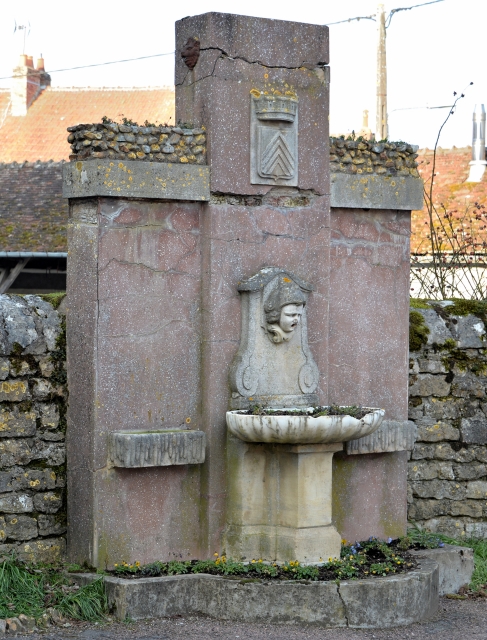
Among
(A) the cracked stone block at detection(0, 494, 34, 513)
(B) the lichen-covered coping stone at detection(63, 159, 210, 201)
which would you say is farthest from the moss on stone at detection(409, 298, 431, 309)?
(A) the cracked stone block at detection(0, 494, 34, 513)

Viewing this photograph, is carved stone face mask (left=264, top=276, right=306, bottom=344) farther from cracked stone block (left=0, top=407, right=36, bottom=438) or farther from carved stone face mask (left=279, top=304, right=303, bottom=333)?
cracked stone block (left=0, top=407, right=36, bottom=438)

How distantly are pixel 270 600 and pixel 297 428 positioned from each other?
2.97 feet

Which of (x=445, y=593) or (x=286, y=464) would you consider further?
(x=445, y=593)

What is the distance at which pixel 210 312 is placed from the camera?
19.9ft

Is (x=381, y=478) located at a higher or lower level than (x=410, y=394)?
lower

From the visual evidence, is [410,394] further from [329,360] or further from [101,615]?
[101,615]

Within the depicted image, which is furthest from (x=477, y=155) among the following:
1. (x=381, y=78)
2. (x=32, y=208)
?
(x=32, y=208)

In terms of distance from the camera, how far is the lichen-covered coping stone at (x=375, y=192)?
650 centimetres

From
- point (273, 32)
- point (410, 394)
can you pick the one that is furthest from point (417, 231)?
point (273, 32)

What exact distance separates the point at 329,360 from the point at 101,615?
201cm

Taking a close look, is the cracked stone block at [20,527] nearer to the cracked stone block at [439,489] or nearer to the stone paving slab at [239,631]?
the stone paving slab at [239,631]

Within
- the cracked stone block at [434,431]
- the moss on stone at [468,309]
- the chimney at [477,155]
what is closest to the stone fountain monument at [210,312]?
the cracked stone block at [434,431]

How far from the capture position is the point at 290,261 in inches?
249

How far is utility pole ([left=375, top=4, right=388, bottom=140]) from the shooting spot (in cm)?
1639
